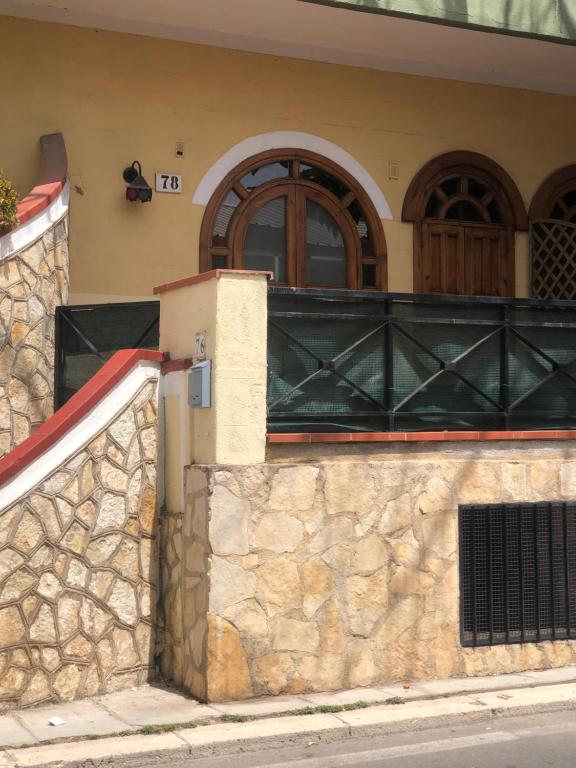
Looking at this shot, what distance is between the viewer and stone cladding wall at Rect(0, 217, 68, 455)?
989 cm

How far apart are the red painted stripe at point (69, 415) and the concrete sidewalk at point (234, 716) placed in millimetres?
1642

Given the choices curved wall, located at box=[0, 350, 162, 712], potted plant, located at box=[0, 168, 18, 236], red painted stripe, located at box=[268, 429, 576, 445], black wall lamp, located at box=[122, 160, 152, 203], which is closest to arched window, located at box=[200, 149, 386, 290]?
black wall lamp, located at box=[122, 160, 152, 203]

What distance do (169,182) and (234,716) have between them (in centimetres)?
640

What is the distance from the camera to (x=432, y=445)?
28.9ft

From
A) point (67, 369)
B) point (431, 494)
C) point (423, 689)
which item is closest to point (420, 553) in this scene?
point (431, 494)

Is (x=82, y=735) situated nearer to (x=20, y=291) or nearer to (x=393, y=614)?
(x=393, y=614)

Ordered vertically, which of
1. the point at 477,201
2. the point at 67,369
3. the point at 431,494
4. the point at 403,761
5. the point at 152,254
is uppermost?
the point at 477,201

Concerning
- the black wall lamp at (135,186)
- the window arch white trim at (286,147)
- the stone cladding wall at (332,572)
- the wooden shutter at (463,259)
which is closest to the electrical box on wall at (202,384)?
the stone cladding wall at (332,572)

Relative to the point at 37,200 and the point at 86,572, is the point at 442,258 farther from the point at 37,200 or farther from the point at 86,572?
the point at 86,572

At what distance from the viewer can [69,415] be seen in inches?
318

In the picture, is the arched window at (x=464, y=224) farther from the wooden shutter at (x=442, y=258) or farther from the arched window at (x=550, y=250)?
the arched window at (x=550, y=250)

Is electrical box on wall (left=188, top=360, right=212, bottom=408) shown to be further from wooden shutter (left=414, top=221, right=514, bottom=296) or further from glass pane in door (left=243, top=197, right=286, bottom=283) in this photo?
wooden shutter (left=414, top=221, right=514, bottom=296)

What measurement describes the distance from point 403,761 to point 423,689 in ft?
5.11

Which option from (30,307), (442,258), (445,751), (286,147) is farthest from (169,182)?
(445,751)
